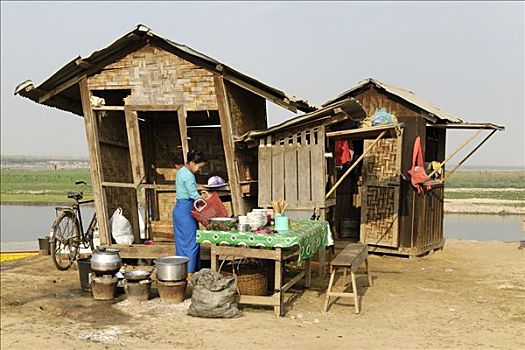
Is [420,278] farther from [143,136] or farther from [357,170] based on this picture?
[143,136]

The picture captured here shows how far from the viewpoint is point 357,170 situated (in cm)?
1106

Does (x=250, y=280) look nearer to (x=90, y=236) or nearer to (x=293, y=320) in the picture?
(x=293, y=320)

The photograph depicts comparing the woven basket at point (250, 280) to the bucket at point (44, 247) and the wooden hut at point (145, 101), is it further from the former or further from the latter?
the bucket at point (44, 247)

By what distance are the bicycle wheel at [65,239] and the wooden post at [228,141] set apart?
256cm

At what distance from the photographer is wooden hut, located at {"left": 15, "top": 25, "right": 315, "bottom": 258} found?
7.72m

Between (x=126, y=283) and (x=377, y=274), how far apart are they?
3.91m

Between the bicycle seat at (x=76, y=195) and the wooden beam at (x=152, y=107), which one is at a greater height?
the wooden beam at (x=152, y=107)

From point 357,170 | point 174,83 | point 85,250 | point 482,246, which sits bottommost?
point 482,246

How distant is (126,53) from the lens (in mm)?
8031

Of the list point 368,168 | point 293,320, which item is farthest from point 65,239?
point 368,168

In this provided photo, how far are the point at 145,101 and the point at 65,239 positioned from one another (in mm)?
2436

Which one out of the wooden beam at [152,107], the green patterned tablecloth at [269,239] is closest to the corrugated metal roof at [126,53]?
the wooden beam at [152,107]

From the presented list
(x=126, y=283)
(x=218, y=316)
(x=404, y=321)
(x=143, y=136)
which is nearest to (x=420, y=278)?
(x=404, y=321)

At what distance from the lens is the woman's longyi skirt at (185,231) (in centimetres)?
689
